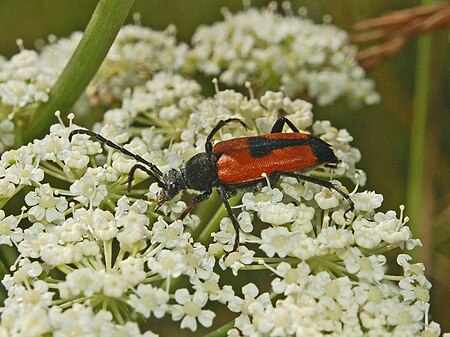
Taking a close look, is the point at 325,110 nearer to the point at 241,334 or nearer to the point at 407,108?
the point at 407,108

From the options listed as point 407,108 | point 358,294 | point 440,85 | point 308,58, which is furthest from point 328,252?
point 407,108

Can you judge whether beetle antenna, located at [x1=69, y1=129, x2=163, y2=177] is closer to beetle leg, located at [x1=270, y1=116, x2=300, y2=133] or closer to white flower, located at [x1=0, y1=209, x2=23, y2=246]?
white flower, located at [x1=0, y1=209, x2=23, y2=246]

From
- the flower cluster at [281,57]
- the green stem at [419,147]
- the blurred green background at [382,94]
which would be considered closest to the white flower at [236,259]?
the green stem at [419,147]

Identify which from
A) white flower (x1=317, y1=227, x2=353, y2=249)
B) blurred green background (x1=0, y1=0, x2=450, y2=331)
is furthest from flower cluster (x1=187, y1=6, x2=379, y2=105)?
white flower (x1=317, y1=227, x2=353, y2=249)

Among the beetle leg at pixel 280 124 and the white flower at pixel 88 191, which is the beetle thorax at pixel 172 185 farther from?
the beetle leg at pixel 280 124

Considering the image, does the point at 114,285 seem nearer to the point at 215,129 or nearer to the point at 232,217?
the point at 232,217
